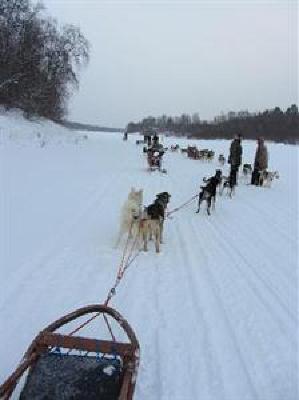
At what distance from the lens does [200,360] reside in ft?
13.4

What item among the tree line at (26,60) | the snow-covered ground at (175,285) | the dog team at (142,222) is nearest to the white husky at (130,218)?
the dog team at (142,222)

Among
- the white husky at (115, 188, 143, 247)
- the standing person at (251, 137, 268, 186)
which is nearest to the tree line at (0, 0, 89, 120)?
the standing person at (251, 137, 268, 186)

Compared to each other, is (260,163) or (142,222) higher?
(260,163)

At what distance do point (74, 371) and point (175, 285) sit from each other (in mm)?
2647

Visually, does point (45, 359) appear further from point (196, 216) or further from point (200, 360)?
point (196, 216)

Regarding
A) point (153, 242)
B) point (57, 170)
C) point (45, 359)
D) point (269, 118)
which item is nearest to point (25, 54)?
point (57, 170)

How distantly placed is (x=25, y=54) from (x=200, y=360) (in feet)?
87.2

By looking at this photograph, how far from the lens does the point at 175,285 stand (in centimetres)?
580

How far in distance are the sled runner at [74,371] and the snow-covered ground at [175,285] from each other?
15.3 inches

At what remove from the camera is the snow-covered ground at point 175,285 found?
395cm

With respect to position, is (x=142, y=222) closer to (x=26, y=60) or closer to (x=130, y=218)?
(x=130, y=218)

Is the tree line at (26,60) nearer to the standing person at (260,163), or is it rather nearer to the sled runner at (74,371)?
the standing person at (260,163)

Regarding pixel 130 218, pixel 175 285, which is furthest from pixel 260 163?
pixel 175 285

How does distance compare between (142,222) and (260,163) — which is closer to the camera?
(142,222)
